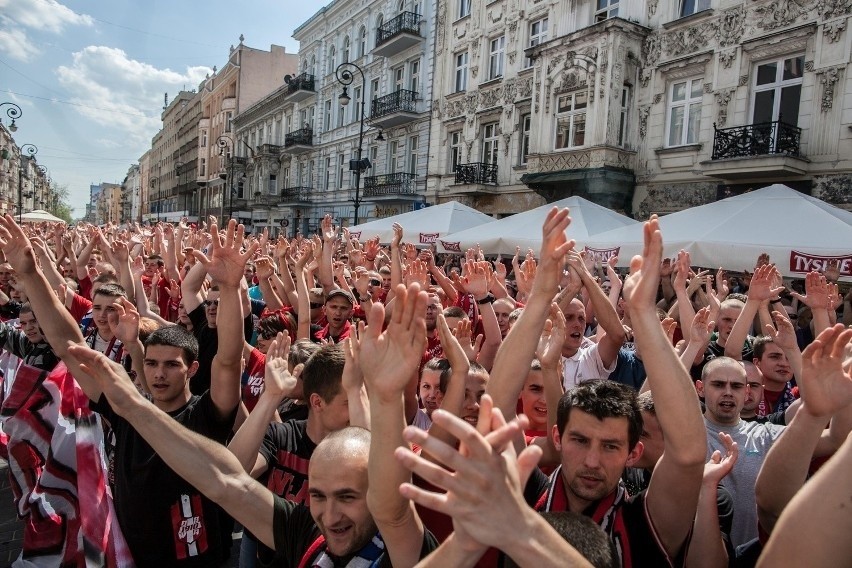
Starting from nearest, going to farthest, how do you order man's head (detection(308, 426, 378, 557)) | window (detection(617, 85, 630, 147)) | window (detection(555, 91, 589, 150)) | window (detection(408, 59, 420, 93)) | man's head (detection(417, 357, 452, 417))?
man's head (detection(308, 426, 378, 557)), man's head (detection(417, 357, 452, 417)), window (detection(617, 85, 630, 147)), window (detection(555, 91, 589, 150)), window (detection(408, 59, 420, 93))

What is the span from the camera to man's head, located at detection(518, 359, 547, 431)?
130 inches

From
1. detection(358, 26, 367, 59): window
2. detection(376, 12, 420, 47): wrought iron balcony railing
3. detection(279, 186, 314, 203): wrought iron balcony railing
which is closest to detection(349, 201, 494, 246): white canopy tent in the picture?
detection(376, 12, 420, 47): wrought iron balcony railing

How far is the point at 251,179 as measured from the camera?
44.5m

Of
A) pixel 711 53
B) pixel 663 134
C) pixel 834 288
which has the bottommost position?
pixel 834 288

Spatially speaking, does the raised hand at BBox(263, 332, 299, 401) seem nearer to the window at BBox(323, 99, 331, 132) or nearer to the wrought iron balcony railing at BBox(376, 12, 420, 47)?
the wrought iron balcony railing at BBox(376, 12, 420, 47)

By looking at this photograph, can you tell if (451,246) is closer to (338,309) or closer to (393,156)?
(338,309)

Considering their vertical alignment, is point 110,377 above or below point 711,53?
below

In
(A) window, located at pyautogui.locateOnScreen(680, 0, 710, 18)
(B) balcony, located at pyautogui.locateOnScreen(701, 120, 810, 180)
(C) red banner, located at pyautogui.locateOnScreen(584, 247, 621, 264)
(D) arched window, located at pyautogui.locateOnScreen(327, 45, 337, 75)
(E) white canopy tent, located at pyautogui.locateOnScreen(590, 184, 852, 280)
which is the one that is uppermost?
(D) arched window, located at pyautogui.locateOnScreen(327, 45, 337, 75)

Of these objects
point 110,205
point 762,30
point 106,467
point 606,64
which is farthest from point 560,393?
point 110,205

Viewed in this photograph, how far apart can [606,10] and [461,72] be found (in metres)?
6.90

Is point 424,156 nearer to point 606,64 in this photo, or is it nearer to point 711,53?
point 606,64

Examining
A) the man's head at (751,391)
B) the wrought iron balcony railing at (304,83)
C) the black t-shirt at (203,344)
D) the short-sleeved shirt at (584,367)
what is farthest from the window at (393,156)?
the man's head at (751,391)

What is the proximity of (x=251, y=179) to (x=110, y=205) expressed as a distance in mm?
119878

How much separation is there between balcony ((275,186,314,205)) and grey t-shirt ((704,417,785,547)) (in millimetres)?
31623
